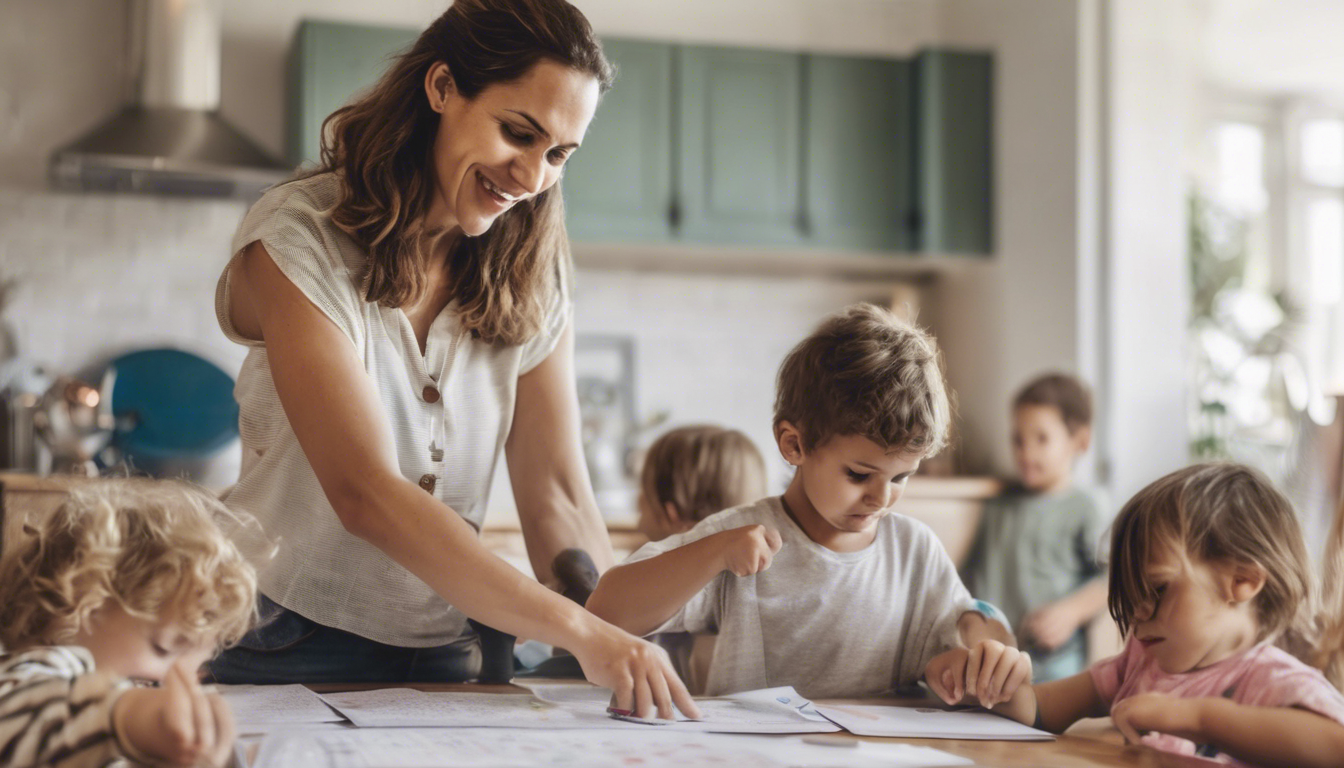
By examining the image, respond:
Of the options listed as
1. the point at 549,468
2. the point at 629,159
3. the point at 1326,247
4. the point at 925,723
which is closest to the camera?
the point at 925,723

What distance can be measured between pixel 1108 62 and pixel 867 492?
9.16 feet

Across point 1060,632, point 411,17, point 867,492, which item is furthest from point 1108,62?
point 867,492

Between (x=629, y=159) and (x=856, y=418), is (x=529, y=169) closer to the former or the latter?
(x=856, y=418)

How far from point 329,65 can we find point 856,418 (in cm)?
275

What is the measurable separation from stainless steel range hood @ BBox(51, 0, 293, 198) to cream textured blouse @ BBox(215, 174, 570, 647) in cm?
224

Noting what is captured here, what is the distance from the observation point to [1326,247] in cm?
490

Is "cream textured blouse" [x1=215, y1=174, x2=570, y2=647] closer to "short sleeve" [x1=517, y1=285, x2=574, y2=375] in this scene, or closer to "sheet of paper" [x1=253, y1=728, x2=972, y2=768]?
"short sleeve" [x1=517, y1=285, x2=574, y2=375]

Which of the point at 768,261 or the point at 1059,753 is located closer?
the point at 1059,753

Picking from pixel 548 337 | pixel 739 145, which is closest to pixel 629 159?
pixel 739 145

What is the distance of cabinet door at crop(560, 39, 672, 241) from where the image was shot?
12.8 ft

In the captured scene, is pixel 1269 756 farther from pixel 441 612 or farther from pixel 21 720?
pixel 21 720

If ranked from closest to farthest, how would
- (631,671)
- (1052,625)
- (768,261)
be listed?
(631,671) < (1052,625) < (768,261)

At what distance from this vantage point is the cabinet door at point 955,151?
4137 millimetres

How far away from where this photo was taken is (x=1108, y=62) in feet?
12.3
